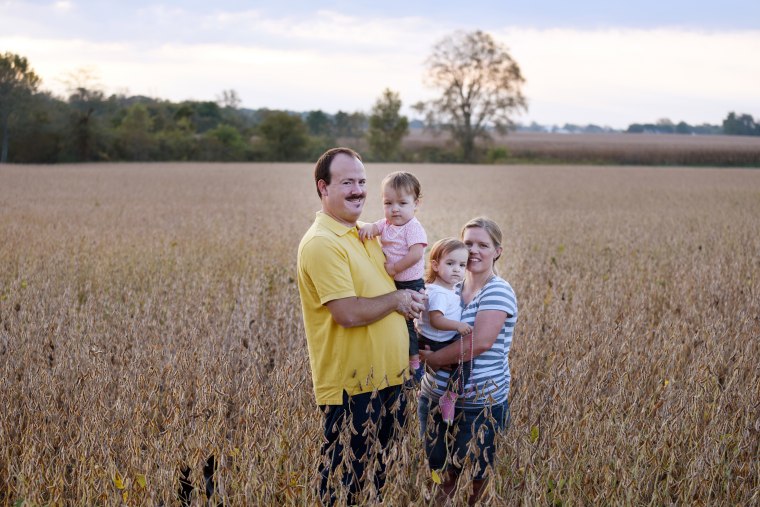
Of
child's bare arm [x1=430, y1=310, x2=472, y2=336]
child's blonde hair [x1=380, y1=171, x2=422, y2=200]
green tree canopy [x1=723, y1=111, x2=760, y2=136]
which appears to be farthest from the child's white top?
green tree canopy [x1=723, y1=111, x2=760, y2=136]

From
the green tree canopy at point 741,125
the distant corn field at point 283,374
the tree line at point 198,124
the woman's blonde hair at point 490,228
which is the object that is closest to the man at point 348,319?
the distant corn field at point 283,374

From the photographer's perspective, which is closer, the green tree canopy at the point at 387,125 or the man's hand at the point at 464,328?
the man's hand at the point at 464,328

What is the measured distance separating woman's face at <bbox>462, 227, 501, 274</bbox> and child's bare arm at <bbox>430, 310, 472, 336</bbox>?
10.8 inches

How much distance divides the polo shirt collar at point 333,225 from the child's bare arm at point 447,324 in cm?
52

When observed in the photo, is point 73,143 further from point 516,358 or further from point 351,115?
point 516,358

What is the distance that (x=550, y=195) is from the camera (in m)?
26.2

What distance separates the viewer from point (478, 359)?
11.2 feet

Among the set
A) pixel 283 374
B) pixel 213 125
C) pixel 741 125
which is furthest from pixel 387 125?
pixel 741 125

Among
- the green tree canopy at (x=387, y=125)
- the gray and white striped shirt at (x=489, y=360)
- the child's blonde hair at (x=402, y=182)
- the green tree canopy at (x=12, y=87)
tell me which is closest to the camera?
the gray and white striped shirt at (x=489, y=360)

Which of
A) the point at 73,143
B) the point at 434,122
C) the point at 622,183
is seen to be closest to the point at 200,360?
the point at 622,183

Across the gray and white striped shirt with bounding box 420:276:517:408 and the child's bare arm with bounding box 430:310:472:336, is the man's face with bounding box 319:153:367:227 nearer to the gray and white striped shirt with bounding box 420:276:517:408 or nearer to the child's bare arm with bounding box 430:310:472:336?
the child's bare arm with bounding box 430:310:472:336

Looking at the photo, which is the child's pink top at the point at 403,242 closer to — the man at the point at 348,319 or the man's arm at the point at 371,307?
the man at the point at 348,319

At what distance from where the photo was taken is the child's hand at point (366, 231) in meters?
3.39

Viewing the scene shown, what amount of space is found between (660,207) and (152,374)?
18.3 metres
